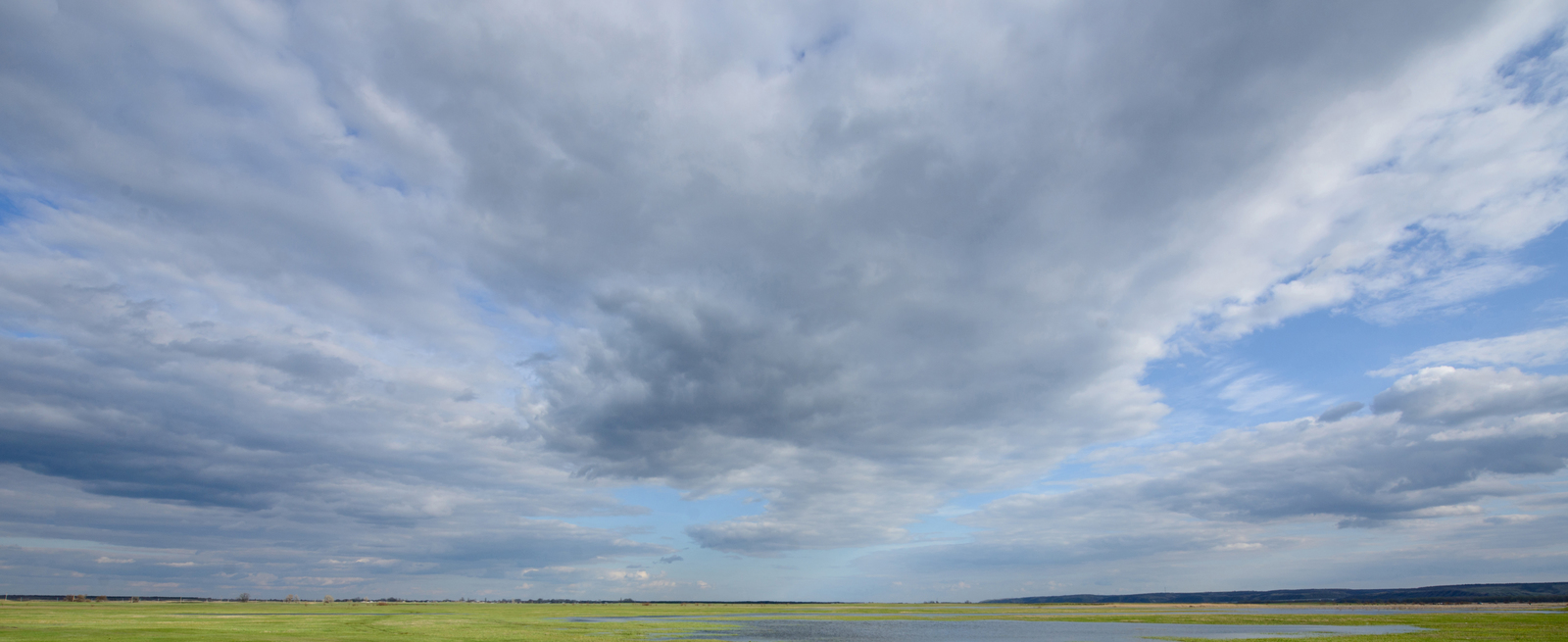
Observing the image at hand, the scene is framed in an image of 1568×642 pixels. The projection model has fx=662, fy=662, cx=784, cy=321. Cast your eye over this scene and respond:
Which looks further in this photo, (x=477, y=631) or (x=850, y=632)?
(x=850, y=632)

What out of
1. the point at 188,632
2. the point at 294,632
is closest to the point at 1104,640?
the point at 294,632

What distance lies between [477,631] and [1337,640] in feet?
346

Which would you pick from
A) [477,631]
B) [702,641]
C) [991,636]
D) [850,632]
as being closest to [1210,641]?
[991,636]

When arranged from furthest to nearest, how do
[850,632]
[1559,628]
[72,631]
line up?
1. [850,632]
2. [1559,628]
3. [72,631]

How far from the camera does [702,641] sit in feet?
260

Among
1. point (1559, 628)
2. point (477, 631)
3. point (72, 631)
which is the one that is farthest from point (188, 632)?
point (1559, 628)

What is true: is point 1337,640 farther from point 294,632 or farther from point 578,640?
point 294,632

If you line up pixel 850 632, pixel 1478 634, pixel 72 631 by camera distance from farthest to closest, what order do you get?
pixel 850 632 → pixel 1478 634 → pixel 72 631

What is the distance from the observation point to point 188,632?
2817 inches

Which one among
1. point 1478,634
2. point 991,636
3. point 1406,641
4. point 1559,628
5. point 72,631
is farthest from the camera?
point 991,636

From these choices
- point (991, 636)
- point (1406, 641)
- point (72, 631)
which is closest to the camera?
point (72, 631)

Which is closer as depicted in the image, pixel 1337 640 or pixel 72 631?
pixel 72 631

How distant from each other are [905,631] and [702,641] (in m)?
39.8

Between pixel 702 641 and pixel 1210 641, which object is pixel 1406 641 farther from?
pixel 702 641
